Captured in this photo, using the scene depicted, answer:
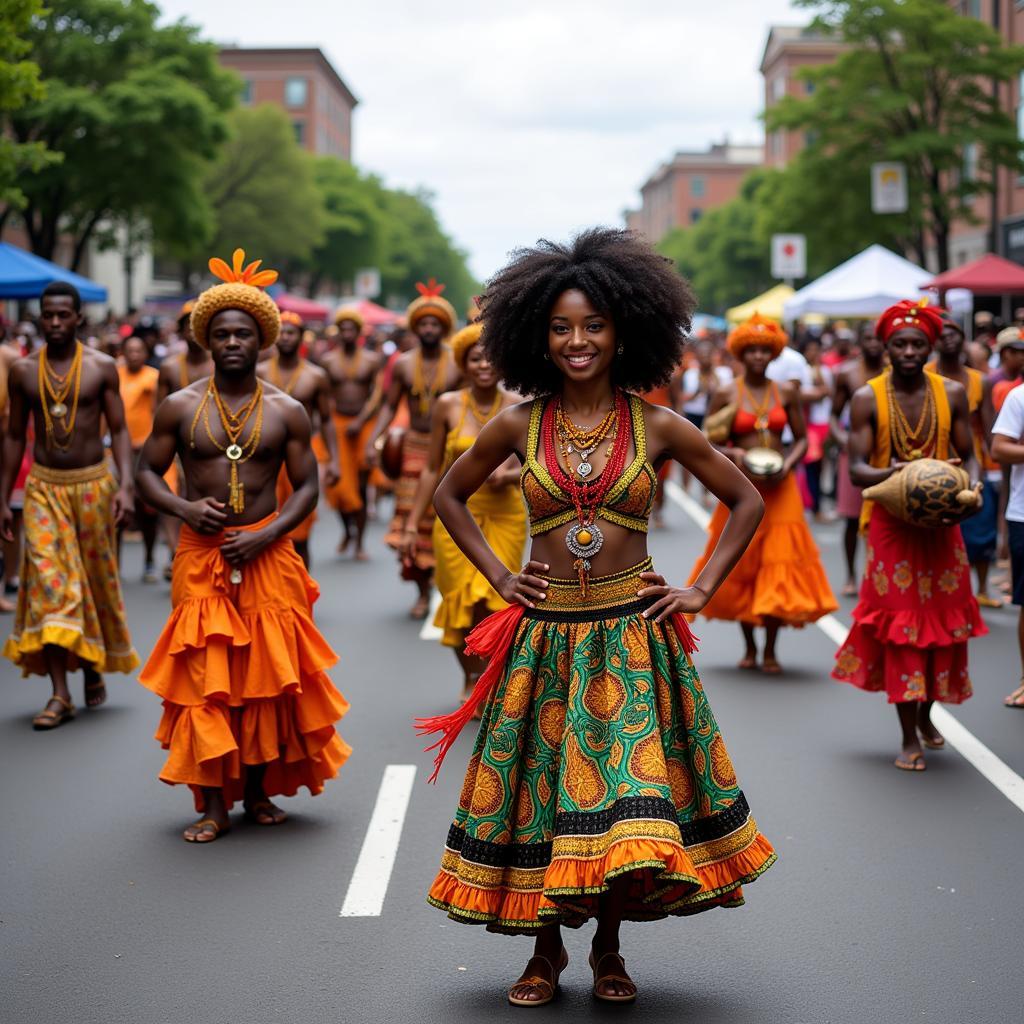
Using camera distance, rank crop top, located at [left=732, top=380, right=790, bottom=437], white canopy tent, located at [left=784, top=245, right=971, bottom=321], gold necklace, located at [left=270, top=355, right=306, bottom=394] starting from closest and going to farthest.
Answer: crop top, located at [left=732, top=380, right=790, bottom=437] → gold necklace, located at [left=270, top=355, right=306, bottom=394] → white canopy tent, located at [left=784, top=245, right=971, bottom=321]

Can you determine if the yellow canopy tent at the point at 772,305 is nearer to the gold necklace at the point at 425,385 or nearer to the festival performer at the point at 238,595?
the gold necklace at the point at 425,385

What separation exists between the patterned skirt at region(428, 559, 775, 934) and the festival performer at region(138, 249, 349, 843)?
81.6 inches

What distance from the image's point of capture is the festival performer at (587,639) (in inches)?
194

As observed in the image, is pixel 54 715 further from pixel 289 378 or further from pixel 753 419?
pixel 289 378

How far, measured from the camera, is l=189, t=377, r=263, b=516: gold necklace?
7160 millimetres

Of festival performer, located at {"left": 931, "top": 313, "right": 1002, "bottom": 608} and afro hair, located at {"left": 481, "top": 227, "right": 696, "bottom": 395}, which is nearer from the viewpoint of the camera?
afro hair, located at {"left": 481, "top": 227, "right": 696, "bottom": 395}

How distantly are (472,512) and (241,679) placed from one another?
2.55 metres

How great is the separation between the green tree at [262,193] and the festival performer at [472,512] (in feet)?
210

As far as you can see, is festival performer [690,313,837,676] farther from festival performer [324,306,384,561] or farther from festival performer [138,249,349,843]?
festival performer [324,306,384,561]

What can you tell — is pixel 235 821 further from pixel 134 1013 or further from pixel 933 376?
pixel 933 376

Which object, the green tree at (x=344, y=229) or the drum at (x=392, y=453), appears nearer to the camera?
the drum at (x=392, y=453)

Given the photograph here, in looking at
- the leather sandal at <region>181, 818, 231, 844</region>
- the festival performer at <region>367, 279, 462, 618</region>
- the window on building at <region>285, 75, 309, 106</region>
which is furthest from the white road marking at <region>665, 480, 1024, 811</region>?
the window on building at <region>285, 75, 309, 106</region>

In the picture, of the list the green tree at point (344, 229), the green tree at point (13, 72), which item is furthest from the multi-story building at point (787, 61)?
the green tree at point (13, 72)

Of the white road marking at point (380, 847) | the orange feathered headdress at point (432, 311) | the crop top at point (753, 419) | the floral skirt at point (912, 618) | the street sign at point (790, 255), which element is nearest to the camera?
the white road marking at point (380, 847)
